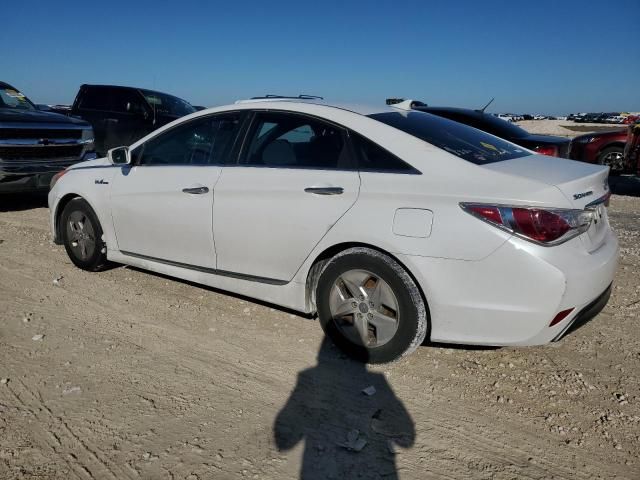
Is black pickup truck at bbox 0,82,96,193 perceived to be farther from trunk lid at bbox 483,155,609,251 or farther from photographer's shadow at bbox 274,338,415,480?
trunk lid at bbox 483,155,609,251

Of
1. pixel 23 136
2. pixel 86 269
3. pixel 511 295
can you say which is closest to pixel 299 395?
pixel 511 295

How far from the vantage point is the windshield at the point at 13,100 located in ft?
26.8

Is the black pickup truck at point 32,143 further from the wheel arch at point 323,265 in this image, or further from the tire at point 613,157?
the tire at point 613,157

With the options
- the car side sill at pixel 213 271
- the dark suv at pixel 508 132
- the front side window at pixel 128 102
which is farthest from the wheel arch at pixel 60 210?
the front side window at pixel 128 102

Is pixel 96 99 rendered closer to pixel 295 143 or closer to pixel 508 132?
pixel 508 132

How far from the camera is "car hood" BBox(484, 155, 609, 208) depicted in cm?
281

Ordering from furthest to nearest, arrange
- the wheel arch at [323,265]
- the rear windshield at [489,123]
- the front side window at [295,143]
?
the rear windshield at [489,123]
the front side window at [295,143]
the wheel arch at [323,265]

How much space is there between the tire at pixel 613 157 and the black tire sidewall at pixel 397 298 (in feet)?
35.9

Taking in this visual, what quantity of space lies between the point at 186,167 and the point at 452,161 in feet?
6.79

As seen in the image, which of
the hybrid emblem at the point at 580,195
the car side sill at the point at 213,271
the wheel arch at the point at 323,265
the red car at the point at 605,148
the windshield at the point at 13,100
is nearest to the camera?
the hybrid emblem at the point at 580,195

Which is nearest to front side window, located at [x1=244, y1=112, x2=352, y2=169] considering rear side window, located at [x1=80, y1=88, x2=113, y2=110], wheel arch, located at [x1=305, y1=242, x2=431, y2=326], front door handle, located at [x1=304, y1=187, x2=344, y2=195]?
front door handle, located at [x1=304, y1=187, x2=344, y2=195]

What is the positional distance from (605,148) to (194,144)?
11087 millimetres

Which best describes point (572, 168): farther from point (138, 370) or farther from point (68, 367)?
point (68, 367)

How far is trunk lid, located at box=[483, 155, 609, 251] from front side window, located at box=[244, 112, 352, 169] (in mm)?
956
